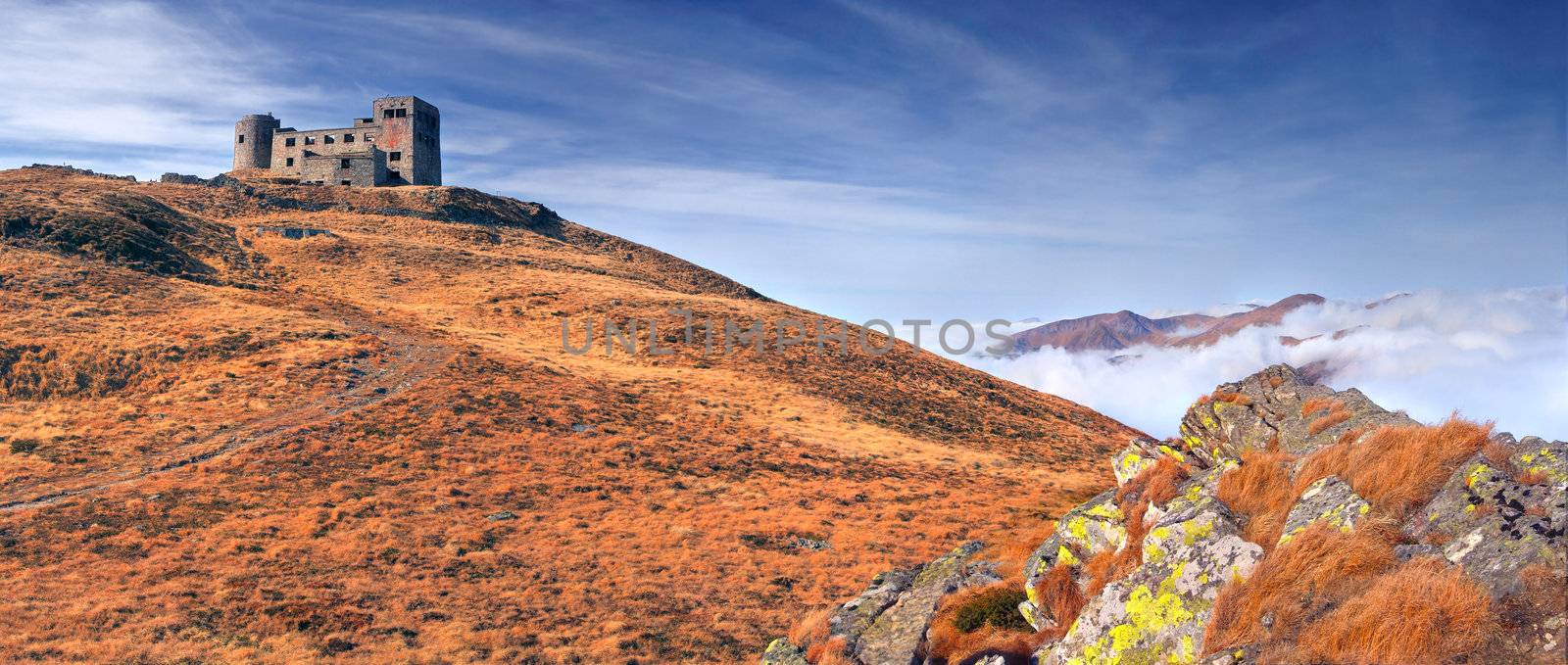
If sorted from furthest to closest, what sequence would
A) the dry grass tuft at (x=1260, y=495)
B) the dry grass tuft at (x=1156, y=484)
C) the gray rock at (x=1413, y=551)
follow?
the dry grass tuft at (x=1156, y=484), the dry grass tuft at (x=1260, y=495), the gray rock at (x=1413, y=551)

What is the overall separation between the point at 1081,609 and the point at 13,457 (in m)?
35.2

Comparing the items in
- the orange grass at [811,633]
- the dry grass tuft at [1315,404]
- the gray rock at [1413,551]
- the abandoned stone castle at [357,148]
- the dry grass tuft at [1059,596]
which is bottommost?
the orange grass at [811,633]

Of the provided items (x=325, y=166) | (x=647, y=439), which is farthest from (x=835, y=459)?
(x=325, y=166)

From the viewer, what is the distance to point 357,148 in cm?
8894

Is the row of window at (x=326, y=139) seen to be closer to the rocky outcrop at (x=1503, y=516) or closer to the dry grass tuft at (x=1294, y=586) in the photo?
the dry grass tuft at (x=1294, y=586)

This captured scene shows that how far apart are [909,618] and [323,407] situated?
1240 inches

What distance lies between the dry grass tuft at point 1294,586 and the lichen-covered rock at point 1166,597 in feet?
0.70

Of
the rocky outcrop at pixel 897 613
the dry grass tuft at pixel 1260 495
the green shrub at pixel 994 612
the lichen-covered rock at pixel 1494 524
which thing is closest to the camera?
the lichen-covered rock at pixel 1494 524

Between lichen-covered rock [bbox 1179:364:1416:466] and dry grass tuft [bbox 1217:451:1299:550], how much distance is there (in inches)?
163

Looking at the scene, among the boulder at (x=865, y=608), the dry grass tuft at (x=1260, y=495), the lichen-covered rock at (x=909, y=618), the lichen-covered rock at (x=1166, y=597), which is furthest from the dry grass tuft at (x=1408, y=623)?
the boulder at (x=865, y=608)

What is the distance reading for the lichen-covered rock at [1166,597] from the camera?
25.1 ft

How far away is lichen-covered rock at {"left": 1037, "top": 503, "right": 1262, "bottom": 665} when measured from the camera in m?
7.66

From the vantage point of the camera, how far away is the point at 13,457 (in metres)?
25.7

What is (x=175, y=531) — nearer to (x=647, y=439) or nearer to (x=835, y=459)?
(x=647, y=439)
